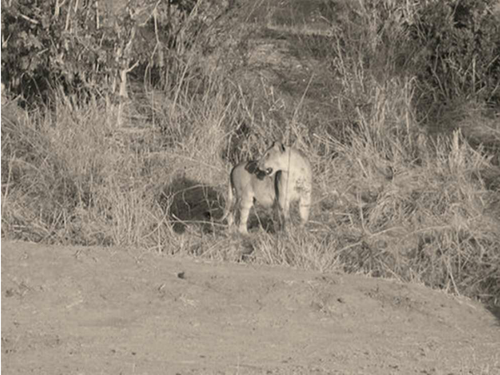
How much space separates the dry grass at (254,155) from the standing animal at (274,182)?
10.4 inches

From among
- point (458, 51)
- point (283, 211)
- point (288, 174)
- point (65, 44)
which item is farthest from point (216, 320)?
point (458, 51)

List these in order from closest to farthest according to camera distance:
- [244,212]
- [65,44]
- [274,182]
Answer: [274,182]
[244,212]
[65,44]

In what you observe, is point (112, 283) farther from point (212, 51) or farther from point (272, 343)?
point (212, 51)

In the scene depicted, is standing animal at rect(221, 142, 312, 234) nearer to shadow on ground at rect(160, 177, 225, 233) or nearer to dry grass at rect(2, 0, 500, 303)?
dry grass at rect(2, 0, 500, 303)

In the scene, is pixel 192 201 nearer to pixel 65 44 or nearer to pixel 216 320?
pixel 65 44

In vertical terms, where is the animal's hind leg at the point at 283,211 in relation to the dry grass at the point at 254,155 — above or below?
above

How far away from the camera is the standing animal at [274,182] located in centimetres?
1166

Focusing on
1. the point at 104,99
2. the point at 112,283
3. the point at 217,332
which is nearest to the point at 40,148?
the point at 104,99

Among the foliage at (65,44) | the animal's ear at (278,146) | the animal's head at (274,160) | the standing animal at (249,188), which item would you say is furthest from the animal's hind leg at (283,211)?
the foliage at (65,44)

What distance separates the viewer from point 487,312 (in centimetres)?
1046

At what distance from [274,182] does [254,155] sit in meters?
2.06

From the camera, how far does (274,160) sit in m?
11.6

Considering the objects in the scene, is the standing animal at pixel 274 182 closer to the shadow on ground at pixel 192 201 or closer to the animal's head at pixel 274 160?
the animal's head at pixel 274 160

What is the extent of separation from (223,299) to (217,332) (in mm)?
662
